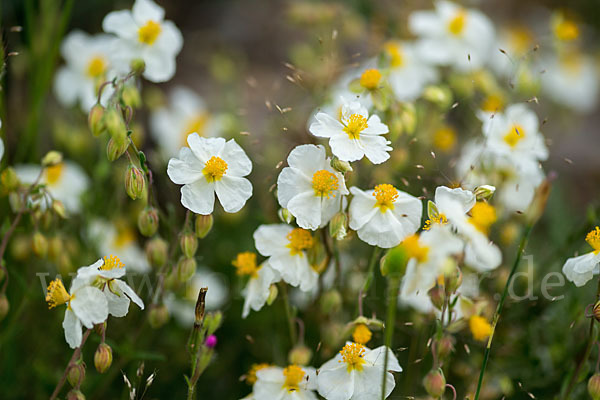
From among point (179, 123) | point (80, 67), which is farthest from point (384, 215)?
point (179, 123)

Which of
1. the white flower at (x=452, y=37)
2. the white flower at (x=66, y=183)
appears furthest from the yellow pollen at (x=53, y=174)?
the white flower at (x=452, y=37)

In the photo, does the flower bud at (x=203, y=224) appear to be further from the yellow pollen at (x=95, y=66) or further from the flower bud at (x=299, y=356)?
the yellow pollen at (x=95, y=66)

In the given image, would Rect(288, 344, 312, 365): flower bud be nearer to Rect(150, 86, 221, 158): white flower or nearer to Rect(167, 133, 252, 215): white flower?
Rect(167, 133, 252, 215): white flower

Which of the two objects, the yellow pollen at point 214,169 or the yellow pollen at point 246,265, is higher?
the yellow pollen at point 214,169

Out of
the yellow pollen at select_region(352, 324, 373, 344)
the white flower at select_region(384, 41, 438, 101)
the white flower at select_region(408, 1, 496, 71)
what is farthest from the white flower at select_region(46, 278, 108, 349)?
the white flower at select_region(408, 1, 496, 71)

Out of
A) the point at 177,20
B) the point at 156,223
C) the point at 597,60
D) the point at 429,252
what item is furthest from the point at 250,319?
the point at 597,60

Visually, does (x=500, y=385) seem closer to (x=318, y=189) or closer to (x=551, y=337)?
(x=551, y=337)

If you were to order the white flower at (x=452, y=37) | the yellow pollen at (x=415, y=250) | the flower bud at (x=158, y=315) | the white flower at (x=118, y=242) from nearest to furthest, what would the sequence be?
the yellow pollen at (x=415, y=250), the flower bud at (x=158, y=315), the white flower at (x=118, y=242), the white flower at (x=452, y=37)
